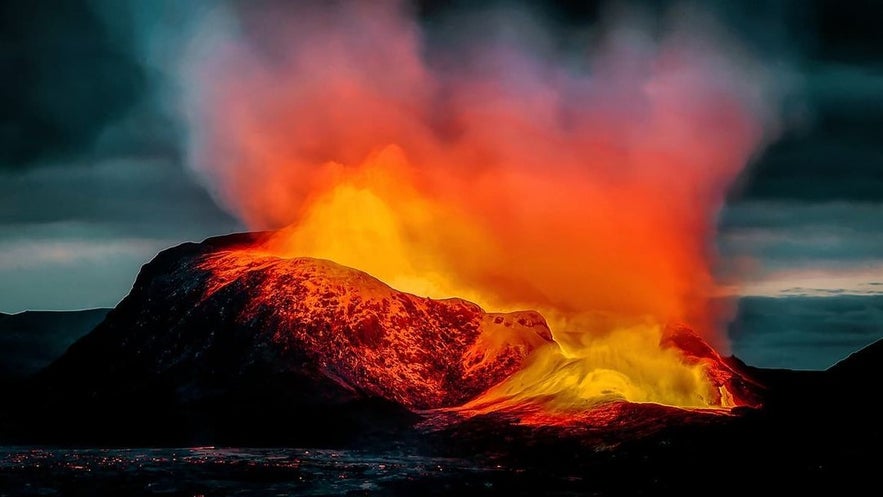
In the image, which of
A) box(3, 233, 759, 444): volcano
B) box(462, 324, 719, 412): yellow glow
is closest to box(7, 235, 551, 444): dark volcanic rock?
box(3, 233, 759, 444): volcano

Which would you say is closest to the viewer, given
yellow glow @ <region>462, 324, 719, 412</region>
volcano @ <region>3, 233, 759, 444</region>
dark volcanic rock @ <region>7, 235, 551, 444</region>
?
yellow glow @ <region>462, 324, 719, 412</region>

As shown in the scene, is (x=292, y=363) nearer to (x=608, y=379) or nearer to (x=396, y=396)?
(x=396, y=396)

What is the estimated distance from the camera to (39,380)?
19062 cm

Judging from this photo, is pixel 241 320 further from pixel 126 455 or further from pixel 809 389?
pixel 809 389

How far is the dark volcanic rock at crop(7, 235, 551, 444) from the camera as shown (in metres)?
150

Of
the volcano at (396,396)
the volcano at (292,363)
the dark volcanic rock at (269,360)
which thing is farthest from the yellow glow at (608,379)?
the dark volcanic rock at (269,360)

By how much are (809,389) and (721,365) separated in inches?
483

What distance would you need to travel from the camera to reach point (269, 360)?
6344 inches

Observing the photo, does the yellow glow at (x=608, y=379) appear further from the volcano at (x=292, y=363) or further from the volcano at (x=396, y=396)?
the volcano at (x=292, y=363)

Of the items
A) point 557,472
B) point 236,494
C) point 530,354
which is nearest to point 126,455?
point 236,494

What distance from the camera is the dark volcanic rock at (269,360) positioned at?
150m

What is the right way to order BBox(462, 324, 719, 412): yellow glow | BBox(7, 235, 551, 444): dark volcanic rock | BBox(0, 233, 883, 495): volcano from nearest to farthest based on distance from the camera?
BBox(0, 233, 883, 495): volcano
BBox(462, 324, 719, 412): yellow glow
BBox(7, 235, 551, 444): dark volcanic rock

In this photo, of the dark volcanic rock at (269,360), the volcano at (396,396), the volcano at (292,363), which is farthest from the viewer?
the dark volcanic rock at (269,360)

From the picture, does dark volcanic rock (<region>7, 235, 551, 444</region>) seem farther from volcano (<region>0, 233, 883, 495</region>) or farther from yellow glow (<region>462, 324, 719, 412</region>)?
yellow glow (<region>462, 324, 719, 412</region>)
